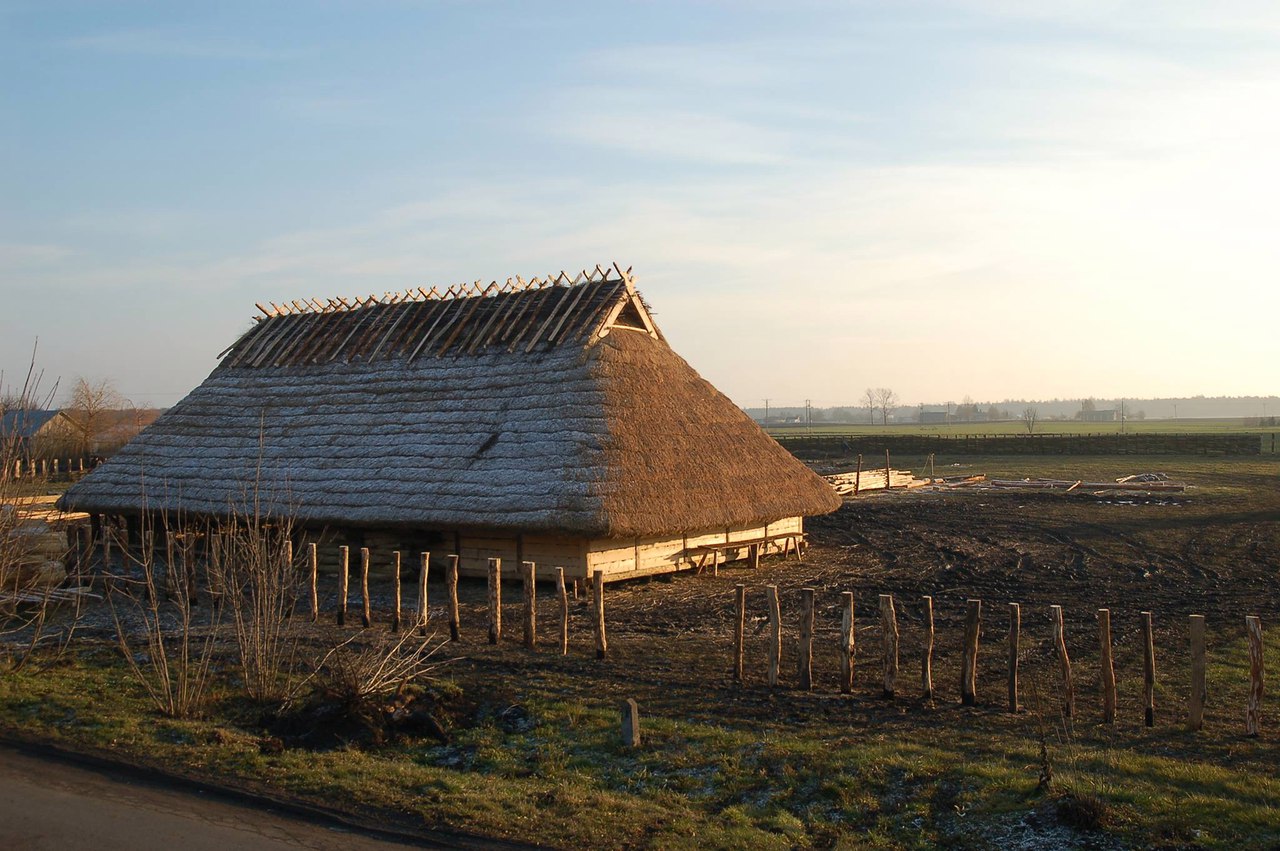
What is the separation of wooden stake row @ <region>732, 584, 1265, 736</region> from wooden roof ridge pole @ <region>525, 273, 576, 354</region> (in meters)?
10.8

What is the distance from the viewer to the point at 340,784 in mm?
7938

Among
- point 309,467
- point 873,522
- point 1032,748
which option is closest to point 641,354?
point 309,467

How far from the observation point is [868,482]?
3975 centimetres

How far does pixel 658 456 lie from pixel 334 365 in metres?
→ 9.51

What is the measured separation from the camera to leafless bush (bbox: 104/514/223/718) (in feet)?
32.6

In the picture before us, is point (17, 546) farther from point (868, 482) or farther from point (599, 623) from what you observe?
point (868, 482)

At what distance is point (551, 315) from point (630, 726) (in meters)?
14.0

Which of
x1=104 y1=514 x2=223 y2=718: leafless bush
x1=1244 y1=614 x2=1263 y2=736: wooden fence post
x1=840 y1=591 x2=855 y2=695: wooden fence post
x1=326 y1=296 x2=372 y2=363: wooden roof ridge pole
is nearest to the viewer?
→ x1=1244 y1=614 x2=1263 y2=736: wooden fence post

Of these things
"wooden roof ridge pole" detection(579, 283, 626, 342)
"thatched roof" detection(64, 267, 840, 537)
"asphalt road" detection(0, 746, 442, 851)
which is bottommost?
"asphalt road" detection(0, 746, 442, 851)

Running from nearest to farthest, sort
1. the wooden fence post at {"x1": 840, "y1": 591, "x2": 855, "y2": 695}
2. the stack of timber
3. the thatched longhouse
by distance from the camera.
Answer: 1. the wooden fence post at {"x1": 840, "y1": 591, "x2": 855, "y2": 695}
2. the thatched longhouse
3. the stack of timber

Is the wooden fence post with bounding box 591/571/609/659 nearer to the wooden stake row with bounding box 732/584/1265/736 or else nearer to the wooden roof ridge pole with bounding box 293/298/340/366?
the wooden stake row with bounding box 732/584/1265/736

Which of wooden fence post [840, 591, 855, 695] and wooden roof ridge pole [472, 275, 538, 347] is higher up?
wooden roof ridge pole [472, 275, 538, 347]

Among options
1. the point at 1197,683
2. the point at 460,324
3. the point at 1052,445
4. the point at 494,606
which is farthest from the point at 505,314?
the point at 1052,445

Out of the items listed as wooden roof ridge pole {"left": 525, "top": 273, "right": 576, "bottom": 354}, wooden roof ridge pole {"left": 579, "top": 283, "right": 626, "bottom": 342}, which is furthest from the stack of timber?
wooden roof ridge pole {"left": 579, "top": 283, "right": 626, "bottom": 342}
